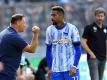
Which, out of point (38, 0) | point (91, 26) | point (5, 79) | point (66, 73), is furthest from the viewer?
point (38, 0)

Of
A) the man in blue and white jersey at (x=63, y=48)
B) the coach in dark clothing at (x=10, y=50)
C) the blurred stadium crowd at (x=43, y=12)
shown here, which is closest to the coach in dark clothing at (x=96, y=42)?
the man in blue and white jersey at (x=63, y=48)

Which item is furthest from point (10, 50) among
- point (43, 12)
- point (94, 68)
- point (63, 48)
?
point (43, 12)

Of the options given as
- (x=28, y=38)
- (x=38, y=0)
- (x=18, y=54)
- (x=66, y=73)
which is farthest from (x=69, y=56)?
(x=38, y=0)

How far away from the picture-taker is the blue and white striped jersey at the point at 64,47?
1118 cm

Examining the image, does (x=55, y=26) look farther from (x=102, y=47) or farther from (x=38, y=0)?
(x=38, y=0)

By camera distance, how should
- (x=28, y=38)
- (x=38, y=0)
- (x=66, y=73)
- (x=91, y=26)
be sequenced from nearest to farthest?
1. (x=66, y=73)
2. (x=91, y=26)
3. (x=28, y=38)
4. (x=38, y=0)

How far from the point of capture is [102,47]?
42.7 ft

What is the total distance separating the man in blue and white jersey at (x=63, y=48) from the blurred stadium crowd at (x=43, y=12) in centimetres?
1055

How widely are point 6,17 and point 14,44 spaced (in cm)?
1241

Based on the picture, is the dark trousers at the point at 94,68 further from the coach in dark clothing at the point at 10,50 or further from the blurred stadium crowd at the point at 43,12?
the blurred stadium crowd at the point at 43,12

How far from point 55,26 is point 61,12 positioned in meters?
0.28

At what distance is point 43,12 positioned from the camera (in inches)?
888

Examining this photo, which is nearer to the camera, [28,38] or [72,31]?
[72,31]

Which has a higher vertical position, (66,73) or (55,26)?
(55,26)
